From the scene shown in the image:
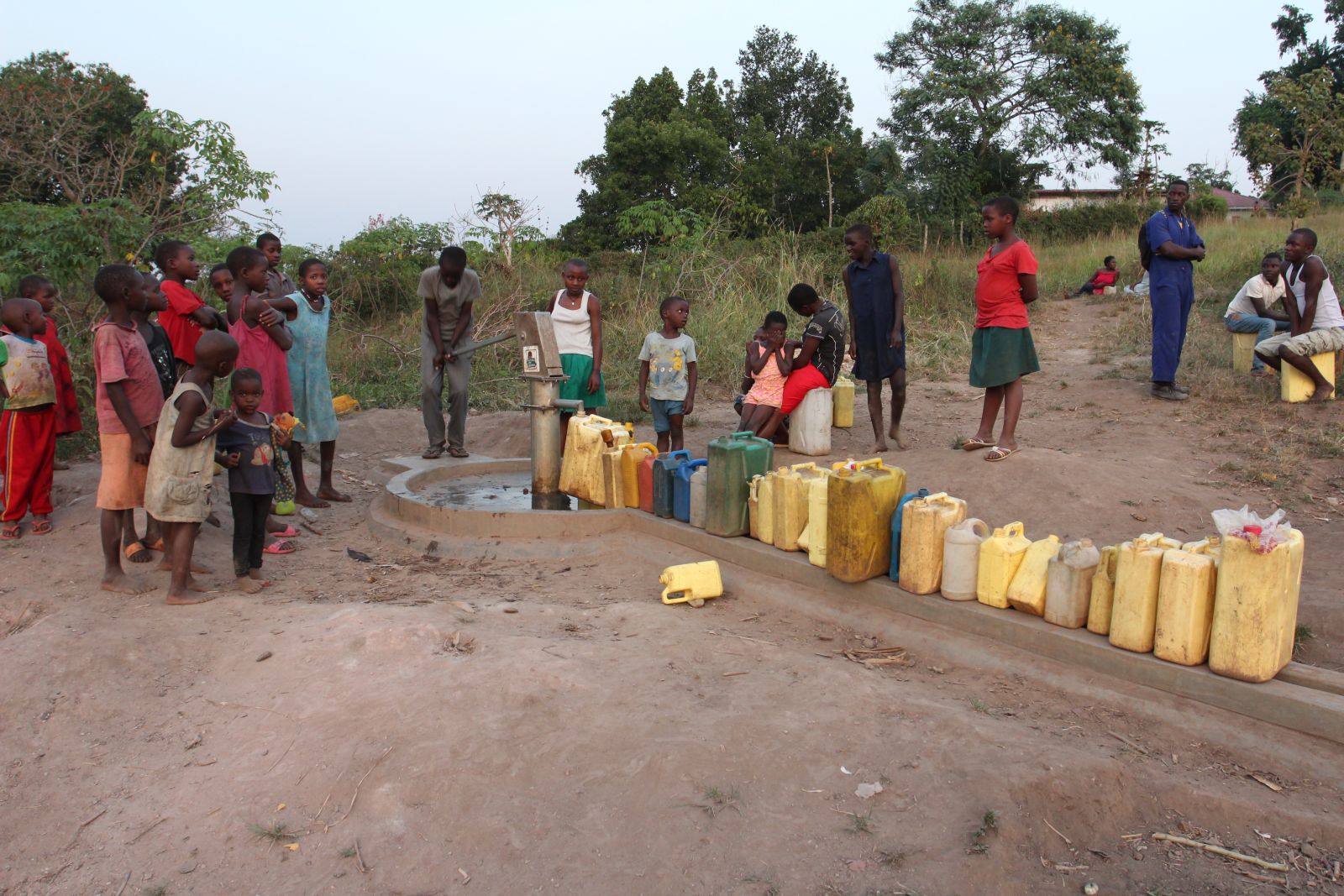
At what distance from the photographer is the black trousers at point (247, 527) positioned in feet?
14.4

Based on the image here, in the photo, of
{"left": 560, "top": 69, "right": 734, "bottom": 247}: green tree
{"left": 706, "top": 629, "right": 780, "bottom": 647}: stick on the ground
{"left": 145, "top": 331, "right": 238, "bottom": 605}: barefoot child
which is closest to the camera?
{"left": 706, "top": 629, "right": 780, "bottom": 647}: stick on the ground

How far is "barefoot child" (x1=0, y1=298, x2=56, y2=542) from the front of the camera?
5156 millimetres

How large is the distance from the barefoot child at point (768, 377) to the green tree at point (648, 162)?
17586mm

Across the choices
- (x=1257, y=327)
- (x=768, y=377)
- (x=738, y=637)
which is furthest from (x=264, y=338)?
(x=1257, y=327)

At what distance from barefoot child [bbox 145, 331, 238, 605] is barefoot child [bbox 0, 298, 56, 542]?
1585 millimetres

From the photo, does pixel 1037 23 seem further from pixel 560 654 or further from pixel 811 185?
pixel 560 654

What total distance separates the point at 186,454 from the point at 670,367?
9.81 feet

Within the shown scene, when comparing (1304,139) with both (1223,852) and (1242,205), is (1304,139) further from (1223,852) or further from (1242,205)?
(1223,852)

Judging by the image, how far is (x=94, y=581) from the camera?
4.57 metres

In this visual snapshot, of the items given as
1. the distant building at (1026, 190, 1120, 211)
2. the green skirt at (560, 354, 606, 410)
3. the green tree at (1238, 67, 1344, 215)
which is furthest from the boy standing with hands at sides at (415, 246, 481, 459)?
the distant building at (1026, 190, 1120, 211)

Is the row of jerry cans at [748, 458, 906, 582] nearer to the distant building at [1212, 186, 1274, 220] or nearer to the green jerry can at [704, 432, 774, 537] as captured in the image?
the green jerry can at [704, 432, 774, 537]

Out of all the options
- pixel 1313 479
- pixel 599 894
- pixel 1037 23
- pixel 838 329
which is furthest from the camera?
pixel 1037 23

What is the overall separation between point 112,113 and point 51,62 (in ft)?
4.01

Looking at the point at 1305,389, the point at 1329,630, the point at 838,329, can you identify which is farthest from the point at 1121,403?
the point at 1329,630
